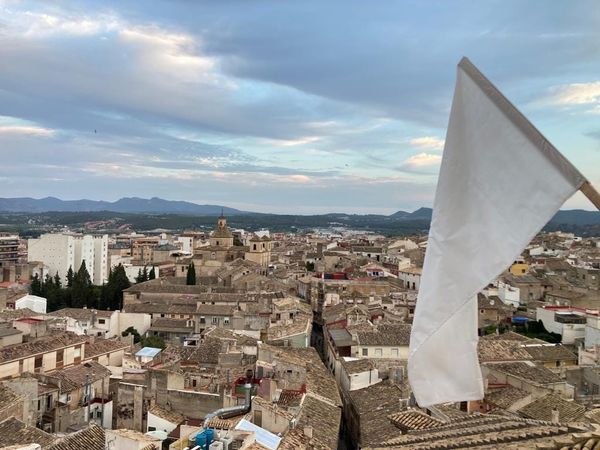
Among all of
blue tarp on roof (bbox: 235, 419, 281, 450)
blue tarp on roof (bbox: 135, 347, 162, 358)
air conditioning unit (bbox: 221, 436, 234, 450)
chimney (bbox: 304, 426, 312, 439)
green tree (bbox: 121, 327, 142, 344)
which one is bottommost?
green tree (bbox: 121, 327, 142, 344)

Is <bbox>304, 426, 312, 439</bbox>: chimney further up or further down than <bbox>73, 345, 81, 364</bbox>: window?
further up

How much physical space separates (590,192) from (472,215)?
31.7 inches

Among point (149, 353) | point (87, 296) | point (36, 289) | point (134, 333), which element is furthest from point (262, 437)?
point (36, 289)

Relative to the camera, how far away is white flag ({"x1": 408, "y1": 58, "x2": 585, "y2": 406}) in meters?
4.18

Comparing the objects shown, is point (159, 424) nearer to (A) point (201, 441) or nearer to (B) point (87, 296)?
(A) point (201, 441)

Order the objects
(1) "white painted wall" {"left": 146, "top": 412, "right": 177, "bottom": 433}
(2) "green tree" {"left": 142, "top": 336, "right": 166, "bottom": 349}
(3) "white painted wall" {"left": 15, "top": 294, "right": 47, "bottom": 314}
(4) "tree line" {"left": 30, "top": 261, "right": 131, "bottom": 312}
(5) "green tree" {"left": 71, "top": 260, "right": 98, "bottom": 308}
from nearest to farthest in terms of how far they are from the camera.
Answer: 1. (1) "white painted wall" {"left": 146, "top": 412, "right": 177, "bottom": 433}
2. (2) "green tree" {"left": 142, "top": 336, "right": 166, "bottom": 349}
3. (3) "white painted wall" {"left": 15, "top": 294, "right": 47, "bottom": 314}
4. (5) "green tree" {"left": 71, "top": 260, "right": 98, "bottom": 308}
5. (4) "tree line" {"left": 30, "top": 261, "right": 131, "bottom": 312}

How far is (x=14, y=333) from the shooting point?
26.1 metres

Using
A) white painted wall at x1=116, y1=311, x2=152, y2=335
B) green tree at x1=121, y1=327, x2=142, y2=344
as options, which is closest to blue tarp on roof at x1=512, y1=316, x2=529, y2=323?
white painted wall at x1=116, y1=311, x2=152, y2=335

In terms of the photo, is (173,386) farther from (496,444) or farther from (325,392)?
(496,444)

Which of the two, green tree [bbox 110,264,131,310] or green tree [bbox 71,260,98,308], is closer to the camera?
green tree [bbox 71,260,98,308]

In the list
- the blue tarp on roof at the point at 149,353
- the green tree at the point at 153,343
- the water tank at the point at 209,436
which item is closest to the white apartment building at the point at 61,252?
the green tree at the point at 153,343

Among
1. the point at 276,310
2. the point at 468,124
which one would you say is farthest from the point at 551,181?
the point at 276,310

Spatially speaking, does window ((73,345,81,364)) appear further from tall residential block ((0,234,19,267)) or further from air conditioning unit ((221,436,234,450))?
tall residential block ((0,234,19,267))

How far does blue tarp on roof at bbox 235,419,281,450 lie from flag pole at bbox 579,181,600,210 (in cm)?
1043
